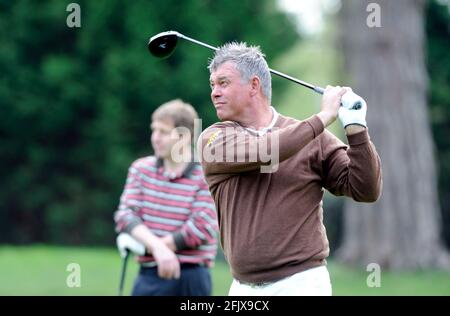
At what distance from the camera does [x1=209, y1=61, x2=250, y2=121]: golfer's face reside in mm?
4082

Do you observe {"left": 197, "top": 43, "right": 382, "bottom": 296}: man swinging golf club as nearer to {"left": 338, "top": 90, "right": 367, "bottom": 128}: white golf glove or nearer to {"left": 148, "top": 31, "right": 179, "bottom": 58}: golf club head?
{"left": 338, "top": 90, "right": 367, "bottom": 128}: white golf glove

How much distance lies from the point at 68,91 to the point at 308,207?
12573mm

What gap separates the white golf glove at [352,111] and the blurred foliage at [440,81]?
511 inches

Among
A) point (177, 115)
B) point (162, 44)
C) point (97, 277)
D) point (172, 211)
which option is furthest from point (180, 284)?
point (97, 277)

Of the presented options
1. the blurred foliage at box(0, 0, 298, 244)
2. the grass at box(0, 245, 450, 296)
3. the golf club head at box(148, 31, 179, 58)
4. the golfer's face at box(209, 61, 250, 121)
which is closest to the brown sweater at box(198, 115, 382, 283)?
the golfer's face at box(209, 61, 250, 121)

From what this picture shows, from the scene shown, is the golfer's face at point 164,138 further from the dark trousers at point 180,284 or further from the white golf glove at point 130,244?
the dark trousers at point 180,284

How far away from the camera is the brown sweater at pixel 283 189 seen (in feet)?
12.7

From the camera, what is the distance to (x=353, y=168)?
3920 mm

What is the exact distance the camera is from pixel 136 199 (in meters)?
5.51

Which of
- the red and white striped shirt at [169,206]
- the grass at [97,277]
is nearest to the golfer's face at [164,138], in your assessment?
the red and white striped shirt at [169,206]

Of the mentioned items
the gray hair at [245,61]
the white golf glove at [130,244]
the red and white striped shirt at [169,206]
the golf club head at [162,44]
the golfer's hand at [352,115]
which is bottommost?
the white golf glove at [130,244]

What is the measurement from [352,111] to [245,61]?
0.65 metres

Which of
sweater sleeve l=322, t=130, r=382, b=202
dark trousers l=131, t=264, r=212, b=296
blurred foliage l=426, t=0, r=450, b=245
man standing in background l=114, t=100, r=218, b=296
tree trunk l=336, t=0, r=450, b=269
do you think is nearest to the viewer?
sweater sleeve l=322, t=130, r=382, b=202

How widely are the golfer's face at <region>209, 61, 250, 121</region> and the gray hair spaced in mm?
30
